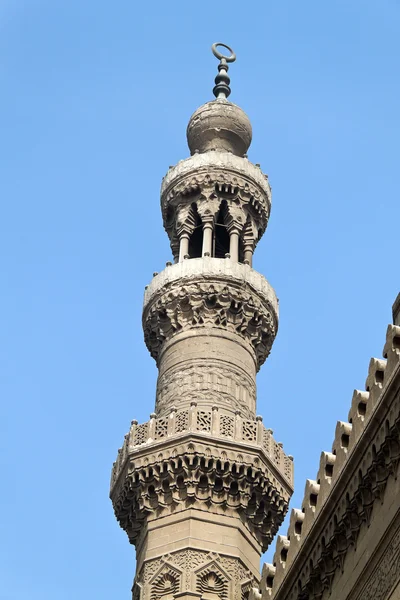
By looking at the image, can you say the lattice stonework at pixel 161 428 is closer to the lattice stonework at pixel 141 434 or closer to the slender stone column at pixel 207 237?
the lattice stonework at pixel 141 434

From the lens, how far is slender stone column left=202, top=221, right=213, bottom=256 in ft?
70.9

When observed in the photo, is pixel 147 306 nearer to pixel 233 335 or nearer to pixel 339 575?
pixel 233 335

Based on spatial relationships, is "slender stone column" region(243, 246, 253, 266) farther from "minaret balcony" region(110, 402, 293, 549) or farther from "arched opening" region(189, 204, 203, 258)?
"minaret balcony" region(110, 402, 293, 549)

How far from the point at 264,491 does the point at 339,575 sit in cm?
628

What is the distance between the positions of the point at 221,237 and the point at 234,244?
0.83 m

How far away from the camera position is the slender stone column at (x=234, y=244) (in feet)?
71.2

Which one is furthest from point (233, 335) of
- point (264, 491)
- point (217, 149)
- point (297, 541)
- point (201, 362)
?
point (297, 541)

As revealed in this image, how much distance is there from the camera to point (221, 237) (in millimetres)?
22703

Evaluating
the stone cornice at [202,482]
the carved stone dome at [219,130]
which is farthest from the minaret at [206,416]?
the carved stone dome at [219,130]

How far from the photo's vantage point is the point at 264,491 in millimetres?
18875

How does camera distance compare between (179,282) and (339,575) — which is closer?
(339,575)

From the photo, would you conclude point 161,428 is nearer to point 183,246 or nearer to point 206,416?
point 206,416

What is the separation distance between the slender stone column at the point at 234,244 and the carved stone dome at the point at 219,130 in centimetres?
199

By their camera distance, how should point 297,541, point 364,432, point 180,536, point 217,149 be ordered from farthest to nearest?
1. point 217,149
2. point 180,536
3. point 297,541
4. point 364,432
